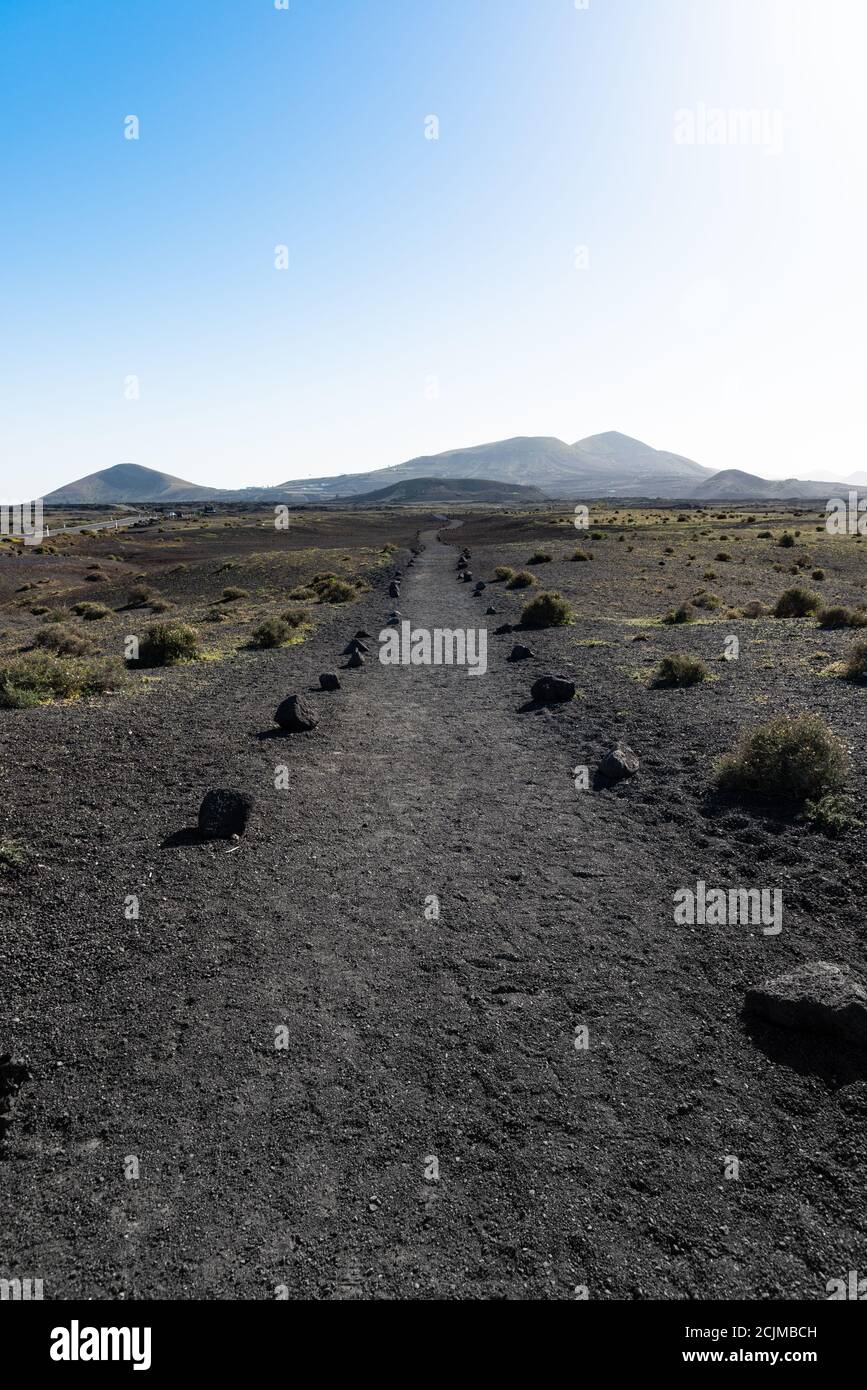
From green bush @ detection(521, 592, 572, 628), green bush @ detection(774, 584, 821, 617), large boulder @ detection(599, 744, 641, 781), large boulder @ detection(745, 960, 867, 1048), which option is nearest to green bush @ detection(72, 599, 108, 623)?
green bush @ detection(521, 592, 572, 628)

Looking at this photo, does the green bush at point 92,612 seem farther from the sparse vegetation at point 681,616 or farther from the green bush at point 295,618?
the sparse vegetation at point 681,616

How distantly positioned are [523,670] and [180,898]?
45.3 ft

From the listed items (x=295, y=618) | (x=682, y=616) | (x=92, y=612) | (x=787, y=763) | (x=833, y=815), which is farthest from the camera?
(x=92, y=612)

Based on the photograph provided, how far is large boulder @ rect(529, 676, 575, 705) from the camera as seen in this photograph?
1731 centimetres

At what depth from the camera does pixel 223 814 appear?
10.2m

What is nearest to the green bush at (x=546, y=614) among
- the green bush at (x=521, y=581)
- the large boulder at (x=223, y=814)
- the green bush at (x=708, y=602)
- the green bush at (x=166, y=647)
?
the green bush at (x=708, y=602)

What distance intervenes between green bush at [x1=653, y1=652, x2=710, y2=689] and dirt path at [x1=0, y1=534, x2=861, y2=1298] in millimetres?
6960

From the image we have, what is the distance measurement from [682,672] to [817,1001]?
12.2 metres

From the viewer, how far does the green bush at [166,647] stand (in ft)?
70.4

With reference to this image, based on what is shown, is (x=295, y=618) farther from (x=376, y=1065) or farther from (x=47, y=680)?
(x=376, y=1065)

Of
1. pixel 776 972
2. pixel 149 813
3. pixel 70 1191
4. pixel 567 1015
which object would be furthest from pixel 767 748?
pixel 70 1191

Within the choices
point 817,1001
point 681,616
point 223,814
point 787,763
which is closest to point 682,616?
point 681,616
